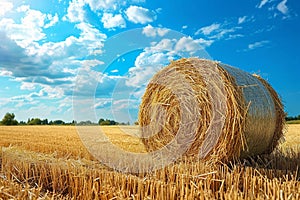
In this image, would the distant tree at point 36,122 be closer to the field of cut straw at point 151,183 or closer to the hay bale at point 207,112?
the field of cut straw at point 151,183

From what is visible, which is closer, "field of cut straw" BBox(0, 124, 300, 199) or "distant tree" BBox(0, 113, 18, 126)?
"field of cut straw" BBox(0, 124, 300, 199)

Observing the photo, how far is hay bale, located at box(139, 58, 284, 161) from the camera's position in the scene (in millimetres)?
4820

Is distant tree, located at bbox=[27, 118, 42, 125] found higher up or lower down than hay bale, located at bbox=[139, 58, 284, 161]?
higher up

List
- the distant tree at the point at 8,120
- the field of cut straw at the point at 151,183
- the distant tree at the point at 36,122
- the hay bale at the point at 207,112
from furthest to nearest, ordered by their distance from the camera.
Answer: the distant tree at the point at 36,122 < the distant tree at the point at 8,120 < the hay bale at the point at 207,112 < the field of cut straw at the point at 151,183

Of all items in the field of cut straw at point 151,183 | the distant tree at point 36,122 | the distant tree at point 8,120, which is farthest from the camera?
the distant tree at point 36,122

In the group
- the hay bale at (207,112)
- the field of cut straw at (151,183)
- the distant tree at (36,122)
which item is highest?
the distant tree at (36,122)

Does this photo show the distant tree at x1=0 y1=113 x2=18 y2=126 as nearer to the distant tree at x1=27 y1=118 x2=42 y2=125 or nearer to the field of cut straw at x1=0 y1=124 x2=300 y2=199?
the distant tree at x1=27 y1=118 x2=42 y2=125

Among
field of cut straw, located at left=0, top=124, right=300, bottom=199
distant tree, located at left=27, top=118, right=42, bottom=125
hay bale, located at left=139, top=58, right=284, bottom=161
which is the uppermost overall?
distant tree, located at left=27, top=118, right=42, bottom=125

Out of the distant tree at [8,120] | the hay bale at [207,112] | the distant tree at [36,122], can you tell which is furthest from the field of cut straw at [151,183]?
the distant tree at [36,122]

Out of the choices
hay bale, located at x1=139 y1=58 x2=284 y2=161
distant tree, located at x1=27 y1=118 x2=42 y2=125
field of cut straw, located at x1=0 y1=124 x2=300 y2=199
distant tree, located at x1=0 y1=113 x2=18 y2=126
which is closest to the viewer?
field of cut straw, located at x1=0 y1=124 x2=300 y2=199

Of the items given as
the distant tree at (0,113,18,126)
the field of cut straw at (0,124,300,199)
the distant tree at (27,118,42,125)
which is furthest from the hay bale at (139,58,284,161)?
the distant tree at (27,118,42,125)

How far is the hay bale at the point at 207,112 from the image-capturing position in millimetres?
4820

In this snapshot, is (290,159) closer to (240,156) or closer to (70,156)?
(240,156)

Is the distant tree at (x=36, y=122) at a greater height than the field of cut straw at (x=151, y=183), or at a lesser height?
greater
